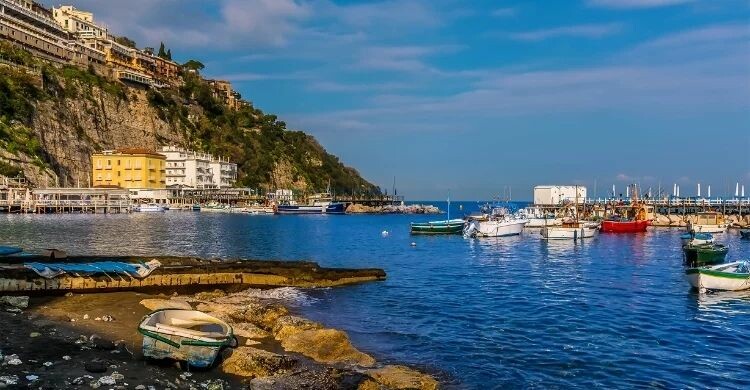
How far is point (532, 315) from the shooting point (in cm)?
→ 2752

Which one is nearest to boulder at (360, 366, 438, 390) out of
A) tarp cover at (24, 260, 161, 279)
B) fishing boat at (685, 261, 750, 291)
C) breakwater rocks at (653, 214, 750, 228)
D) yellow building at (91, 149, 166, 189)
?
tarp cover at (24, 260, 161, 279)

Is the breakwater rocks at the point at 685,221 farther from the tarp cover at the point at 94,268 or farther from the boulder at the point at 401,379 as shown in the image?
the boulder at the point at 401,379

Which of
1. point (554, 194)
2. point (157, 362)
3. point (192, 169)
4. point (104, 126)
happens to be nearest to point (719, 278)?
point (157, 362)

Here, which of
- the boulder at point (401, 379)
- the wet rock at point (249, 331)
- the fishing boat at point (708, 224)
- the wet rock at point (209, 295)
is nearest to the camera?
the boulder at point (401, 379)

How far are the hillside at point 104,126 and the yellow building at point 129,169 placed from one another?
3089 millimetres

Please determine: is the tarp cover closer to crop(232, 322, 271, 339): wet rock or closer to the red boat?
crop(232, 322, 271, 339): wet rock

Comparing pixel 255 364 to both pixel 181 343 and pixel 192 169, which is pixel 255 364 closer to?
pixel 181 343

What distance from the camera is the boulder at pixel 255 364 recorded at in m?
16.6

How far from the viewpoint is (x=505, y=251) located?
204 ft

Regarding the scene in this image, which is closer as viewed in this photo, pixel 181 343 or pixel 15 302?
pixel 181 343

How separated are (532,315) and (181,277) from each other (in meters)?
18.4

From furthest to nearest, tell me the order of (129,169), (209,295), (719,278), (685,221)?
(129,169)
(685,221)
(719,278)
(209,295)

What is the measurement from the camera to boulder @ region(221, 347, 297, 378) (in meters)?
16.6

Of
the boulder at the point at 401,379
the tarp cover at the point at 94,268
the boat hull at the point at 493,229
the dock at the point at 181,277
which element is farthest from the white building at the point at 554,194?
the boulder at the point at 401,379
